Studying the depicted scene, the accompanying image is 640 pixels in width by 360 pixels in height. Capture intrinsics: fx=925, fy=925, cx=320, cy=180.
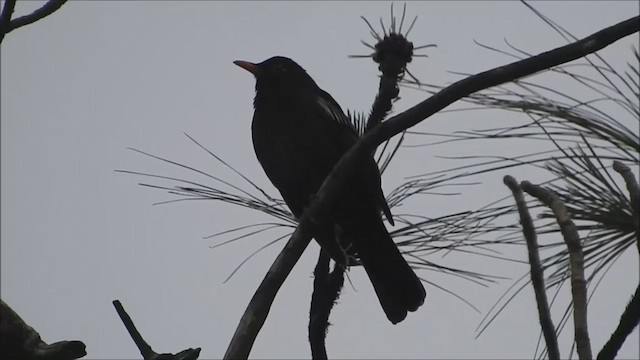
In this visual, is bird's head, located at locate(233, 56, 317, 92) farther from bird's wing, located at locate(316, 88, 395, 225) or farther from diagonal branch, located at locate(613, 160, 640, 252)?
diagonal branch, located at locate(613, 160, 640, 252)

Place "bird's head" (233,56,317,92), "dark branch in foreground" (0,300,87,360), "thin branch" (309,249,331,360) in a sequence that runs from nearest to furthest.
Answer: "dark branch in foreground" (0,300,87,360) → "thin branch" (309,249,331,360) → "bird's head" (233,56,317,92)

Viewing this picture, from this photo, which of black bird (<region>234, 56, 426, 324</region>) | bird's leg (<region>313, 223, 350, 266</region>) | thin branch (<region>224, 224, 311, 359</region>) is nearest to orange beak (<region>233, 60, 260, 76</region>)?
black bird (<region>234, 56, 426, 324</region>)

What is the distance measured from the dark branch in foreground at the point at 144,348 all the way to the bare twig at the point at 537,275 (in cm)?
66

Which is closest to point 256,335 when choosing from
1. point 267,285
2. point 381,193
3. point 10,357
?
point 267,285

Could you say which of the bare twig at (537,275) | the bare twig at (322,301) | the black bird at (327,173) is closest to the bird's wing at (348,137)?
the black bird at (327,173)

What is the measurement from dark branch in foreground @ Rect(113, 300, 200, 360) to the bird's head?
7.14ft

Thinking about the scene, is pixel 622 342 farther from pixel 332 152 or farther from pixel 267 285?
pixel 332 152

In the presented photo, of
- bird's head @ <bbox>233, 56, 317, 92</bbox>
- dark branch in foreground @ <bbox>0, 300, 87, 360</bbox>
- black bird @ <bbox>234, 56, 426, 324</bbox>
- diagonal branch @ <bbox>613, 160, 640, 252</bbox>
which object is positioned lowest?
dark branch in foreground @ <bbox>0, 300, 87, 360</bbox>

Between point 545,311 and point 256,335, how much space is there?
0.62m

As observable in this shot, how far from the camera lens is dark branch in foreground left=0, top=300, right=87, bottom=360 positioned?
1.40 meters

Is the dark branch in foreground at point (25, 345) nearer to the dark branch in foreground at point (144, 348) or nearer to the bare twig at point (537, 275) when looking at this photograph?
the dark branch in foreground at point (144, 348)

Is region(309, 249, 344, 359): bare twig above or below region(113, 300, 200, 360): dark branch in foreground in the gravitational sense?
Result: above

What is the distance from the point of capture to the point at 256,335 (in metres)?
1.59

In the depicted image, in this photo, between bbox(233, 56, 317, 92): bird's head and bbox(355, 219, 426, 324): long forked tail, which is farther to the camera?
bbox(233, 56, 317, 92): bird's head
